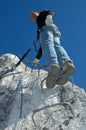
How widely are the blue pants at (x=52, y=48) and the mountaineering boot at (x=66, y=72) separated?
189 millimetres

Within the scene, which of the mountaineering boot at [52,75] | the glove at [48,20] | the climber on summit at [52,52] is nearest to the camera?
the mountaineering boot at [52,75]

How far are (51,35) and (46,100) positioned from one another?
5.41ft

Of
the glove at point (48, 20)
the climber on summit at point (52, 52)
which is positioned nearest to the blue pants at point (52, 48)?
the climber on summit at point (52, 52)

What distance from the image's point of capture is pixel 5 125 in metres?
7.09

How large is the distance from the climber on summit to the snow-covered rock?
1.03ft

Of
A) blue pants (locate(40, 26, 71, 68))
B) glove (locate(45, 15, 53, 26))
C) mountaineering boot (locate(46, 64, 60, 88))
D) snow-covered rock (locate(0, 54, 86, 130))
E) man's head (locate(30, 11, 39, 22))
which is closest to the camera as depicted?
snow-covered rock (locate(0, 54, 86, 130))

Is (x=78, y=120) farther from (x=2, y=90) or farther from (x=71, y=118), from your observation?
(x=2, y=90)

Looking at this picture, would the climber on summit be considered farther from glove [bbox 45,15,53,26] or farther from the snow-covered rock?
the snow-covered rock

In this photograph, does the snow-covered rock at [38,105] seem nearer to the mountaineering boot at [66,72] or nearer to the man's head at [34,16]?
the mountaineering boot at [66,72]

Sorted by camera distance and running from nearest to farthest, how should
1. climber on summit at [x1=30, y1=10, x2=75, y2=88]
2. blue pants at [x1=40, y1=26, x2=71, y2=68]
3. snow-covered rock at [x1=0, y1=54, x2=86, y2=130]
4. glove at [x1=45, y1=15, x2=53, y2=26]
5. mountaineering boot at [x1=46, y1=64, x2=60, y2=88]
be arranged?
snow-covered rock at [x1=0, y1=54, x2=86, y2=130], mountaineering boot at [x1=46, y1=64, x2=60, y2=88], climber on summit at [x1=30, y1=10, x2=75, y2=88], blue pants at [x1=40, y1=26, x2=71, y2=68], glove at [x1=45, y1=15, x2=53, y2=26]

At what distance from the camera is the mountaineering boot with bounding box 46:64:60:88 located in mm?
7652

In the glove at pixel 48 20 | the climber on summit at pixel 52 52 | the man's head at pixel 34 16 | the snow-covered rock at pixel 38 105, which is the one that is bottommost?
the snow-covered rock at pixel 38 105

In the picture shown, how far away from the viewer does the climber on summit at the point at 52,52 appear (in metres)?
7.77

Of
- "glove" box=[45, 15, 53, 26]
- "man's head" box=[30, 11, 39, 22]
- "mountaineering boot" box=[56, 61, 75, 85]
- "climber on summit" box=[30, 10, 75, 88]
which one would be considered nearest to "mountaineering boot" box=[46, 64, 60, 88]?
"climber on summit" box=[30, 10, 75, 88]
